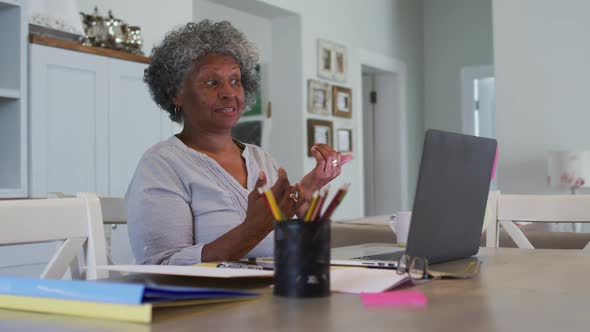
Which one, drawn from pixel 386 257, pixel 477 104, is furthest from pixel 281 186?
pixel 477 104

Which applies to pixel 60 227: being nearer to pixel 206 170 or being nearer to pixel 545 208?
pixel 206 170

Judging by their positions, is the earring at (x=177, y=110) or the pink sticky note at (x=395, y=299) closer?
the pink sticky note at (x=395, y=299)

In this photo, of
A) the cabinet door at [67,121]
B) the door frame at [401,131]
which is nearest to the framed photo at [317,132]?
the door frame at [401,131]

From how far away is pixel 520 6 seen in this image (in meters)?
5.79

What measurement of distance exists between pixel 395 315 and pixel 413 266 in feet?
0.94

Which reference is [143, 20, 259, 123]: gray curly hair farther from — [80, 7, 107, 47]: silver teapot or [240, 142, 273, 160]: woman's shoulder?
[80, 7, 107, 47]: silver teapot

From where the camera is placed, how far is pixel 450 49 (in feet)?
24.6

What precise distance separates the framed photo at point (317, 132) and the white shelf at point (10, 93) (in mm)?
2829

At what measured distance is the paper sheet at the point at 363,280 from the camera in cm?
96

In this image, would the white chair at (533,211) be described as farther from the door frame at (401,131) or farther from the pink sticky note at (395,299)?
the door frame at (401,131)

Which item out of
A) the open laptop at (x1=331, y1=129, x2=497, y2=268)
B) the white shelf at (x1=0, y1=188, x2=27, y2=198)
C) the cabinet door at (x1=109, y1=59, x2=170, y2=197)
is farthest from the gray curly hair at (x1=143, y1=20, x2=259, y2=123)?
the cabinet door at (x1=109, y1=59, x2=170, y2=197)

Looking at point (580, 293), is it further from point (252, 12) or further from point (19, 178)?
point (252, 12)

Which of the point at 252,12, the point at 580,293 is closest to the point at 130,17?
the point at 252,12

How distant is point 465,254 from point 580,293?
451 millimetres
